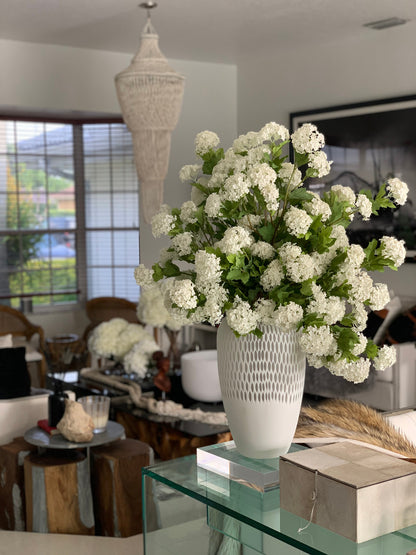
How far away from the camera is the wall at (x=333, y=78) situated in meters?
5.79

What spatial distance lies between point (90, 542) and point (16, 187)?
5.18 metres

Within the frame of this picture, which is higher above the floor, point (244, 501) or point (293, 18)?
point (293, 18)

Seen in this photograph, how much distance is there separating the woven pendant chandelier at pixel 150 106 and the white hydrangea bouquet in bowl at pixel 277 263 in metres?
3.43

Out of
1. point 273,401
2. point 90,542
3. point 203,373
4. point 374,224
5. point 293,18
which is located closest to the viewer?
point 273,401

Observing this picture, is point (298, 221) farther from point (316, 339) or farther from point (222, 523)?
point (222, 523)

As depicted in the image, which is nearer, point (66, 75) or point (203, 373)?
point (203, 373)

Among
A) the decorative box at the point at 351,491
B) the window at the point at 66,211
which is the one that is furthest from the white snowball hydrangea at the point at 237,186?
the window at the point at 66,211

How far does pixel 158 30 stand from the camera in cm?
570

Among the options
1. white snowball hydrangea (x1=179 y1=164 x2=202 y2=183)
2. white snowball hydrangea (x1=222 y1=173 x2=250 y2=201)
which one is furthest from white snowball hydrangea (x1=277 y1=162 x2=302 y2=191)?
white snowball hydrangea (x1=179 y1=164 x2=202 y2=183)

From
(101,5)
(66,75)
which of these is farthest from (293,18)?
(66,75)

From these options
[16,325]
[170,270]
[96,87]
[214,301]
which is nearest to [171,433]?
[170,270]

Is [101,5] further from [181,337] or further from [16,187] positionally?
[16,187]

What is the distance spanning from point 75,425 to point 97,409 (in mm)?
171

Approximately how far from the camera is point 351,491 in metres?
1.22
